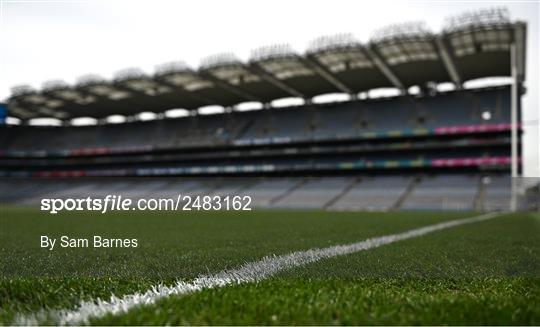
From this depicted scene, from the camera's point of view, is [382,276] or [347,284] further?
[382,276]

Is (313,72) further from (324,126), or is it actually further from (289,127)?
(289,127)

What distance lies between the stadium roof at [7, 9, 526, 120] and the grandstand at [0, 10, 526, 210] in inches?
4.5

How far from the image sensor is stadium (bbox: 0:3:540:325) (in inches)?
87.7

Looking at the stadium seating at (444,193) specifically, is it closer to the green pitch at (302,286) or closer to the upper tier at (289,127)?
the upper tier at (289,127)

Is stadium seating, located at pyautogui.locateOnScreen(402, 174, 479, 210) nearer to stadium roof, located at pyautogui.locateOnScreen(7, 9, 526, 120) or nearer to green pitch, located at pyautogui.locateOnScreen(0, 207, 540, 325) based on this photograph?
stadium roof, located at pyautogui.locateOnScreen(7, 9, 526, 120)

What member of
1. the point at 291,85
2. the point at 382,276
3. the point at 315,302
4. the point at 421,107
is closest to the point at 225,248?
the point at 382,276

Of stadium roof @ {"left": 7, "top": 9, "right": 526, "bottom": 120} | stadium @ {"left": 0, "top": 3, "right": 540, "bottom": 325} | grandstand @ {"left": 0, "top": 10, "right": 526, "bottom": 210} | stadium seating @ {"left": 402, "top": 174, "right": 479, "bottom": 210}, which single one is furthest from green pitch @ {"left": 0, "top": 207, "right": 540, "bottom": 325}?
stadium seating @ {"left": 402, "top": 174, "right": 479, "bottom": 210}

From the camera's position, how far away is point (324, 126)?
40.9m

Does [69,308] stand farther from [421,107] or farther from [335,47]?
[421,107]

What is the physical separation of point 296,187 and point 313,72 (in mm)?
9461

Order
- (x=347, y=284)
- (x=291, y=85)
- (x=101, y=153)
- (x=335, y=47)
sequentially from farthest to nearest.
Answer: (x=101, y=153), (x=291, y=85), (x=335, y=47), (x=347, y=284)

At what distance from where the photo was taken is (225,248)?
4887 millimetres

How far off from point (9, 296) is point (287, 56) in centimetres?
2933

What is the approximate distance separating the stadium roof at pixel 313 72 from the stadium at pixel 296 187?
0.17 m
